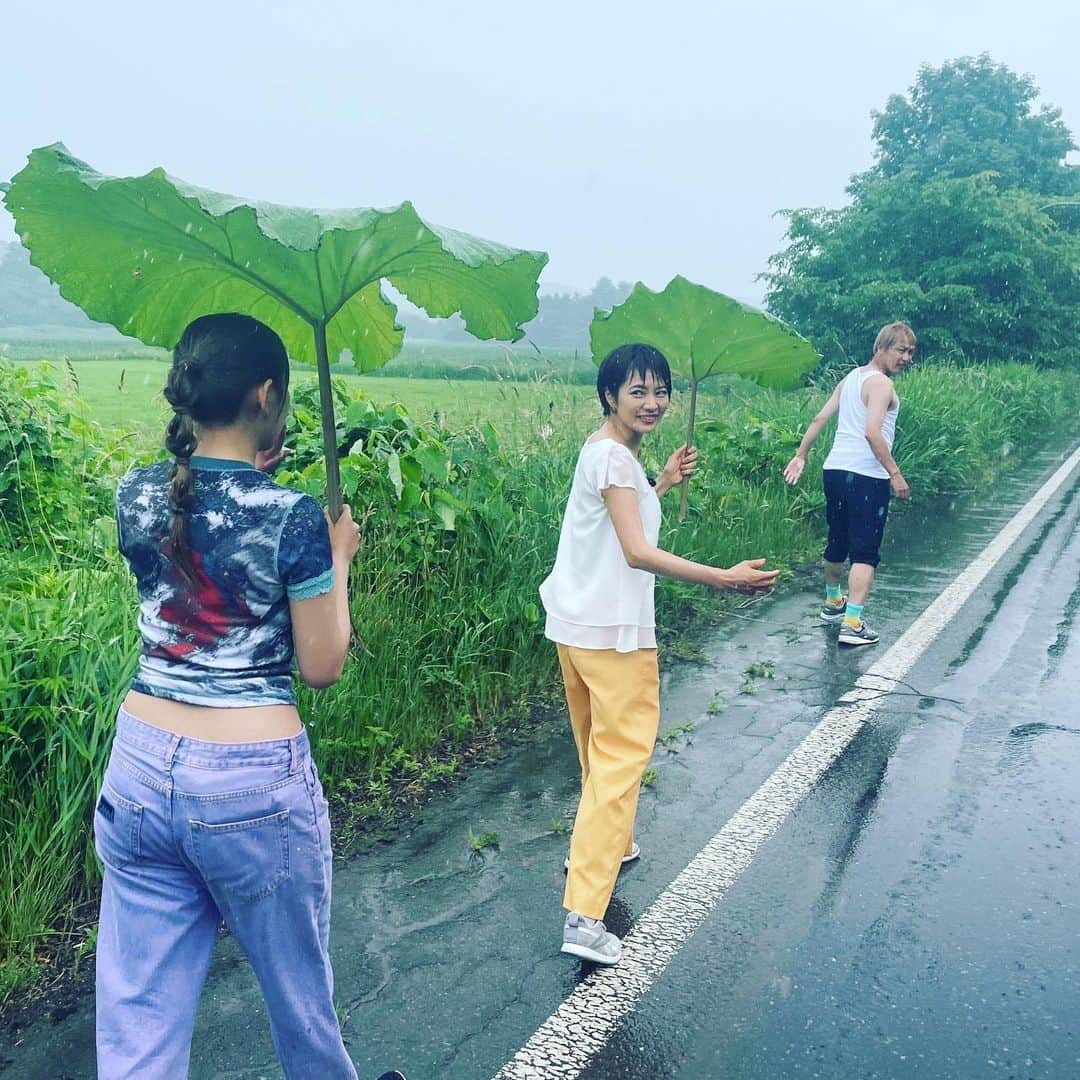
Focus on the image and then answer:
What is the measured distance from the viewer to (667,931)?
10.4 feet

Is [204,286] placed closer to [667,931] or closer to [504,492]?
[667,931]

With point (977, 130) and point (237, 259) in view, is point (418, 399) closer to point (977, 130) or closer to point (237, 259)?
point (237, 259)

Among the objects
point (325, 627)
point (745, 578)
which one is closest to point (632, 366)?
point (745, 578)

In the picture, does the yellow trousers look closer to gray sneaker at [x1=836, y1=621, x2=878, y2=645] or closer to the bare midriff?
the bare midriff

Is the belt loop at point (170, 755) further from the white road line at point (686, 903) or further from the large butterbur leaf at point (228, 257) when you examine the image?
the white road line at point (686, 903)

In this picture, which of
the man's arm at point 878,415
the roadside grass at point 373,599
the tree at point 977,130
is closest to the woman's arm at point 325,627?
the roadside grass at point 373,599

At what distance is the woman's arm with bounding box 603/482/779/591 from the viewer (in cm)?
A: 292

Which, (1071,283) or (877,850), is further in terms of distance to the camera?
(1071,283)

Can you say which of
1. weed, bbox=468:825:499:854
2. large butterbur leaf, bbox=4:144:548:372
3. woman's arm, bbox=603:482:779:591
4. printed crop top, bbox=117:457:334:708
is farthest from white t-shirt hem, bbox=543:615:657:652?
printed crop top, bbox=117:457:334:708

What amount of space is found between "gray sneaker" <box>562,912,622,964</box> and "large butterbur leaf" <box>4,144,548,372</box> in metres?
1.72

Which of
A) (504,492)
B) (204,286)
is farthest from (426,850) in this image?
(504,492)

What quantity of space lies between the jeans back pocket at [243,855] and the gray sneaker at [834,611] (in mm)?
5522

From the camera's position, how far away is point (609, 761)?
123 inches

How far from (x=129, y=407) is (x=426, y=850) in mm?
5226
